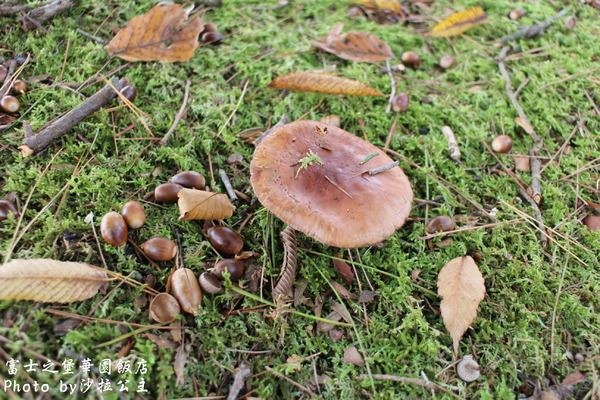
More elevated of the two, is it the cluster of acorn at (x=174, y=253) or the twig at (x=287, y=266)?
the cluster of acorn at (x=174, y=253)

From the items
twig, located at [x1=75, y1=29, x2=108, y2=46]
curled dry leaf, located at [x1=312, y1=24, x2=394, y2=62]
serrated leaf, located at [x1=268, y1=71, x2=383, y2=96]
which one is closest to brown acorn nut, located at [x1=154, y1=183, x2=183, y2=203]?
serrated leaf, located at [x1=268, y1=71, x2=383, y2=96]

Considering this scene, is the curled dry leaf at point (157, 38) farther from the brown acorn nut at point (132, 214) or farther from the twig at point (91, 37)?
the brown acorn nut at point (132, 214)

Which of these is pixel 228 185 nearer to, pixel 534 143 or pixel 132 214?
pixel 132 214

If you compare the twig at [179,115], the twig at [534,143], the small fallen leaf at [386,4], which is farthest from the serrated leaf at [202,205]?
the small fallen leaf at [386,4]

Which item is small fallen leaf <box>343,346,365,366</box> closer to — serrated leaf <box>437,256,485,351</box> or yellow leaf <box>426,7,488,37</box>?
serrated leaf <box>437,256,485,351</box>

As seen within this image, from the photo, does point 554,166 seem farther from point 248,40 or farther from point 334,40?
point 248,40

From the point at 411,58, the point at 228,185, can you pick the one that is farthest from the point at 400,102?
the point at 228,185
